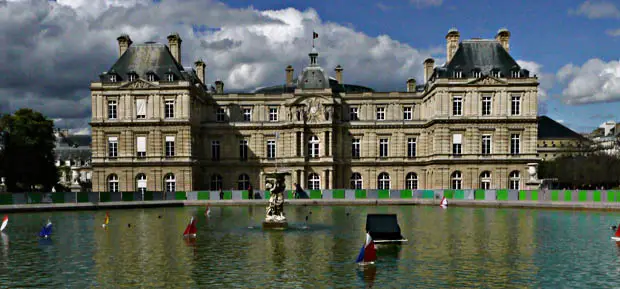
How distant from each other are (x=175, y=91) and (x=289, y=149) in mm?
14301

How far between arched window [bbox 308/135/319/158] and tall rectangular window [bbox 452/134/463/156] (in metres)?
15.0

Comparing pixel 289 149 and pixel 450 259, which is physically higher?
pixel 289 149

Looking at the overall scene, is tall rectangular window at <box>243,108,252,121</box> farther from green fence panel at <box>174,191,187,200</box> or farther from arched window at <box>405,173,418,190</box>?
arched window at <box>405,173,418,190</box>

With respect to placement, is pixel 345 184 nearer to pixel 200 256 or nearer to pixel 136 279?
pixel 200 256

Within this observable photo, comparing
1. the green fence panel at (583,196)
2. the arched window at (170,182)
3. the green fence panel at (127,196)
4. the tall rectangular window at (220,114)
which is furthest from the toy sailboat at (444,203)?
the tall rectangular window at (220,114)

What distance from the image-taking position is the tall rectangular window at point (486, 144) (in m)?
67.1

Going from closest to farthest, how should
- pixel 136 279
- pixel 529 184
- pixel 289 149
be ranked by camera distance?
1. pixel 136 279
2. pixel 529 184
3. pixel 289 149

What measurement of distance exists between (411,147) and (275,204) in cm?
4030

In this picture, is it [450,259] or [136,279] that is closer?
[136,279]

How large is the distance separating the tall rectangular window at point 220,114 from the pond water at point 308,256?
36.8m

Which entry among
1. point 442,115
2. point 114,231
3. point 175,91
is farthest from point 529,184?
point 114,231

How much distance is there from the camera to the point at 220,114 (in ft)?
244

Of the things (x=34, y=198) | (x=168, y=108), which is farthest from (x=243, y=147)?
(x=34, y=198)

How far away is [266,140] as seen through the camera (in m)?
72.2
